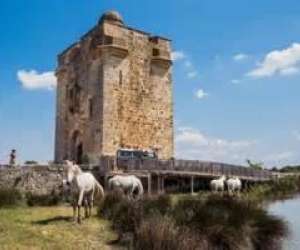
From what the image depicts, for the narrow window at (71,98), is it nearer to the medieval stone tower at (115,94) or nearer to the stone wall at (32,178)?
the medieval stone tower at (115,94)

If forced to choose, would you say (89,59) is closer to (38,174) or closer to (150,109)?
(150,109)

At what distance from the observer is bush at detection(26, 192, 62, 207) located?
2057cm

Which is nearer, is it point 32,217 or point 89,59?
point 32,217

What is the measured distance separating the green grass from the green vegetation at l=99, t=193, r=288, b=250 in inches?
19.8

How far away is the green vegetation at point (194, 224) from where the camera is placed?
10.3 m

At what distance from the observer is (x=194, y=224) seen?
39.7 feet

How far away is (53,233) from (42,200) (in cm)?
1004

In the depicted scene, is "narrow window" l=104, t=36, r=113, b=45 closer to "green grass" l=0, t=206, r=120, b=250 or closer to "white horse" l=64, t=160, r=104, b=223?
"white horse" l=64, t=160, r=104, b=223

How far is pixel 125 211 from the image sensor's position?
13.6 m

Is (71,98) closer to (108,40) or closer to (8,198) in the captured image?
(108,40)

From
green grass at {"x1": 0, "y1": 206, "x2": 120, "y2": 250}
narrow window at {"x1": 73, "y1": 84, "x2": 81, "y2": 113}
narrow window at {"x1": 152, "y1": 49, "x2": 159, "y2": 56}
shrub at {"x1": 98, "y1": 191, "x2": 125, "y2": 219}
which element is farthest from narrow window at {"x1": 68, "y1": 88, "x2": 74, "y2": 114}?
green grass at {"x1": 0, "y1": 206, "x2": 120, "y2": 250}

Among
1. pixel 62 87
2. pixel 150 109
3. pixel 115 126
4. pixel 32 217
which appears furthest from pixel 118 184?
pixel 62 87

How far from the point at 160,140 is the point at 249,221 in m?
21.4

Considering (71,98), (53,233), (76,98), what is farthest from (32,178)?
(53,233)
